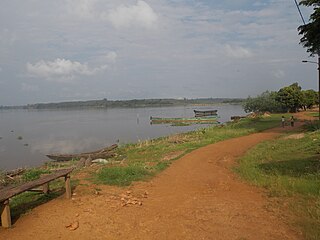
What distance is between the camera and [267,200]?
7.13 metres

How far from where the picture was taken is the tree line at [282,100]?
4497cm

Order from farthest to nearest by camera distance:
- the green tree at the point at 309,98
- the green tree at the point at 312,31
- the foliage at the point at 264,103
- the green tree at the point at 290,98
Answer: the green tree at the point at 309,98, the foliage at the point at 264,103, the green tree at the point at 290,98, the green tree at the point at 312,31

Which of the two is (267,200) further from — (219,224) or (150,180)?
(150,180)

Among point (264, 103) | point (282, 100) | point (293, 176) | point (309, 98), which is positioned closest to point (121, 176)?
point (293, 176)

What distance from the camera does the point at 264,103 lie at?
50531mm


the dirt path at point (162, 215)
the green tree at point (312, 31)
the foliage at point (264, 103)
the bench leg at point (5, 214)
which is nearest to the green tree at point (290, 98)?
the foliage at point (264, 103)

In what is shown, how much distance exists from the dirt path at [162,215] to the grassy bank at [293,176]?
1.23ft

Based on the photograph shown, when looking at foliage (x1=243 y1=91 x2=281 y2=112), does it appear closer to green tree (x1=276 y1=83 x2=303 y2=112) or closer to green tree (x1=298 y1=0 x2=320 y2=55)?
green tree (x1=276 y1=83 x2=303 y2=112)

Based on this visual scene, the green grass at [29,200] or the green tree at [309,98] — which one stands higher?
Result: the green tree at [309,98]

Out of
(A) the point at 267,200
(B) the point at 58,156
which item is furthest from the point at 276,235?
(B) the point at 58,156

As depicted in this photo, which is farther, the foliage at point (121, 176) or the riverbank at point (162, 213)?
the foliage at point (121, 176)

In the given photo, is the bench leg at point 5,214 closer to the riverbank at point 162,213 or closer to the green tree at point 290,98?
the riverbank at point 162,213

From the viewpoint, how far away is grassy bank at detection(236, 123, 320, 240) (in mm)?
5957

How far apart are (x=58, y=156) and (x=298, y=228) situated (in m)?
20.0
